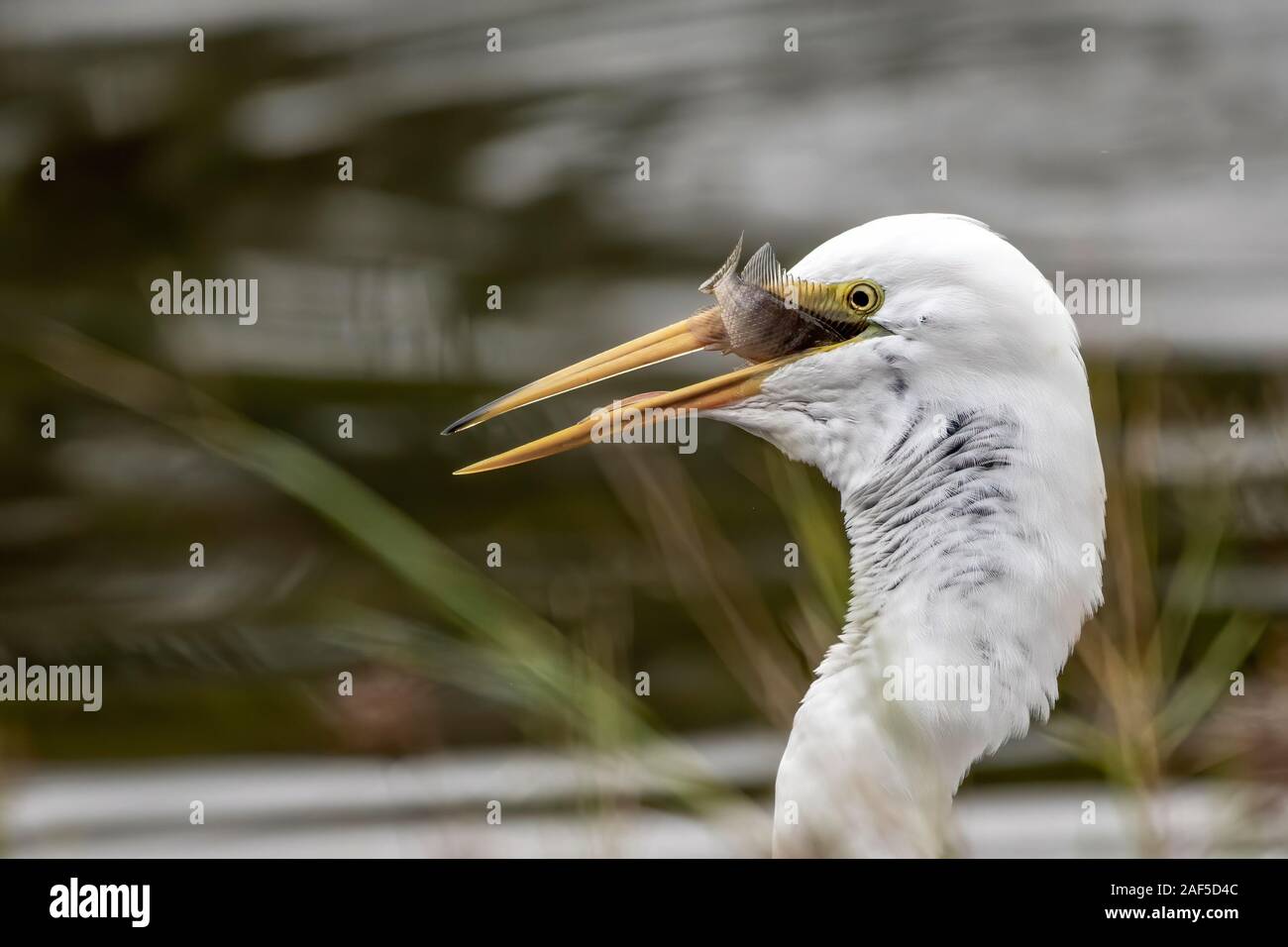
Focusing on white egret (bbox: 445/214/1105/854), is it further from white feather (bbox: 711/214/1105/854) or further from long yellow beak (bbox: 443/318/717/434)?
long yellow beak (bbox: 443/318/717/434)

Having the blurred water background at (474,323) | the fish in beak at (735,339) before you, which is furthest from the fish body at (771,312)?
the blurred water background at (474,323)

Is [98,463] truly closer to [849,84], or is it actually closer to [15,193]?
[15,193]

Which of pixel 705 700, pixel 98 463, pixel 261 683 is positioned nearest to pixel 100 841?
pixel 261 683

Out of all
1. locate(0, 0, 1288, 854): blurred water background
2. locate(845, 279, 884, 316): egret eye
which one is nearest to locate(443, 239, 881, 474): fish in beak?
locate(845, 279, 884, 316): egret eye

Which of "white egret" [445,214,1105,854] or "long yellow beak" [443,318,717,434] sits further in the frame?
"long yellow beak" [443,318,717,434]

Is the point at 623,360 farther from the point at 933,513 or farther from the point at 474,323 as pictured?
the point at 474,323

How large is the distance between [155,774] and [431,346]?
83 cm

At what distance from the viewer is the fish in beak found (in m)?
0.96

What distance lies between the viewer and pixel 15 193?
5.32ft

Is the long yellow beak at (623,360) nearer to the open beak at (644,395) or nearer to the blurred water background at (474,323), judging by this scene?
the open beak at (644,395)

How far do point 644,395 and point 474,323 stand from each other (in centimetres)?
63

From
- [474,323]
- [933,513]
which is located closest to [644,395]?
[933,513]

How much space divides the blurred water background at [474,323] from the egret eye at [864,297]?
0.53m

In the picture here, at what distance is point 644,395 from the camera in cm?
108
